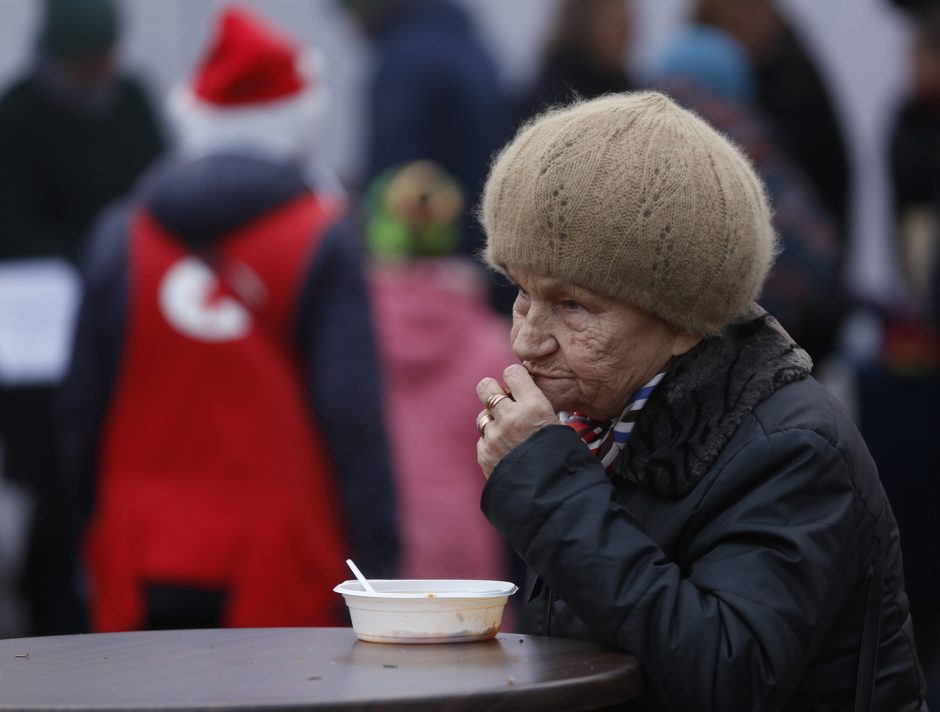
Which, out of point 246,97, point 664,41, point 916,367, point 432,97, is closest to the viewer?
point 246,97

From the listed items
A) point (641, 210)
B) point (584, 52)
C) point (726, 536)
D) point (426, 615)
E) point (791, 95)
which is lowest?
point (791, 95)

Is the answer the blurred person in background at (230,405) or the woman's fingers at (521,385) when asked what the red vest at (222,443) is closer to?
the blurred person in background at (230,405)

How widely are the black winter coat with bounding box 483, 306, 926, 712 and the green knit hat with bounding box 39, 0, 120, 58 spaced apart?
Answer: 413 cm

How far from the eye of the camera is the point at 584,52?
5816 mm

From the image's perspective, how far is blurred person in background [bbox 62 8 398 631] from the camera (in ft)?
13.0

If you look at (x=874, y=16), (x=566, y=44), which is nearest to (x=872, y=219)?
(x=874, y=16)

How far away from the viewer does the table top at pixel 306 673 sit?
1.75 metres

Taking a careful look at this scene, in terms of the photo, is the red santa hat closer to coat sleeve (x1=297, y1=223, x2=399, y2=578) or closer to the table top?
coat sleeve (x1=297, y1=223, x2=399, y2=578)

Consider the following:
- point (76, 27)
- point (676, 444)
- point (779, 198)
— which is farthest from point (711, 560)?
point (76, 27)

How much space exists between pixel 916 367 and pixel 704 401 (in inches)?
149

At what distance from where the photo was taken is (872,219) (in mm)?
6621

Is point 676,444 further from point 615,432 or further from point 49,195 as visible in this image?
point 49,195

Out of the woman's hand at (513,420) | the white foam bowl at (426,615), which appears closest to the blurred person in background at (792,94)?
the woman's hand at (513,420)

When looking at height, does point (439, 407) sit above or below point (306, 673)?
below
